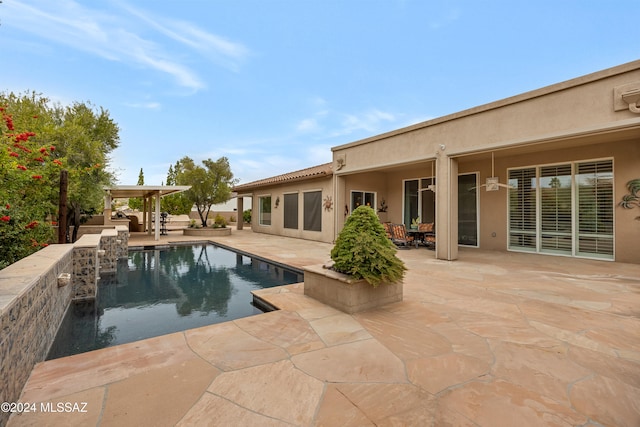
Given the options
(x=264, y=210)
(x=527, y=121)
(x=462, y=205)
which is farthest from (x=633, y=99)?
(x=264, y=210)

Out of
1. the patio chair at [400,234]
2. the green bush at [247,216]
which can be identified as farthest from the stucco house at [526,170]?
the green bush at [247,216]

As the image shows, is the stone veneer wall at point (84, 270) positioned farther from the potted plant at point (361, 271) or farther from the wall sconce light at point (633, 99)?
the wall sconce light at point (633, 99)

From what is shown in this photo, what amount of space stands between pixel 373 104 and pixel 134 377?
21.4 m

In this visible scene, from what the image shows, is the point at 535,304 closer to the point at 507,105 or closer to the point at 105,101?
the point at 507,105

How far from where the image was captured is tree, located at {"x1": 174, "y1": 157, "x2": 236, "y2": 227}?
58.3ft

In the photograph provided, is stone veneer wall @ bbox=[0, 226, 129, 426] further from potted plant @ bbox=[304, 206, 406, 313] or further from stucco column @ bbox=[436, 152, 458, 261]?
stucco column @ bbox=[436, 152, 458, 261]

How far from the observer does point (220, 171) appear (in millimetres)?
18453

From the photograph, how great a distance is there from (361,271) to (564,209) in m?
8.66

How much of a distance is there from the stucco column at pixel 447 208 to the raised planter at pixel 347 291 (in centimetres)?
474

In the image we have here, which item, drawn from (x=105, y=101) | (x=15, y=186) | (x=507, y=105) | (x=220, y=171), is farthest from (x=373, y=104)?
(x=15, y=186)

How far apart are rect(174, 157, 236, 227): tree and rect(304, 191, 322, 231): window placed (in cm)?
630

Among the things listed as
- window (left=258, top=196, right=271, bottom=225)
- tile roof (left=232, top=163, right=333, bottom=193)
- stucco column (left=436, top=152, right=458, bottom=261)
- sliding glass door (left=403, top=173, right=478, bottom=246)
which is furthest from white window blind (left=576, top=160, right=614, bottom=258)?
window (left=258, top=196, right=271, bottom=225)

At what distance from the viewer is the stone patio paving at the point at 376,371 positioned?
2131mm

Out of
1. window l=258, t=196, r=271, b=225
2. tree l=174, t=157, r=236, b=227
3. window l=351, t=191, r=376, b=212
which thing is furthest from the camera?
window l=258, t=196, r=271, b=225
